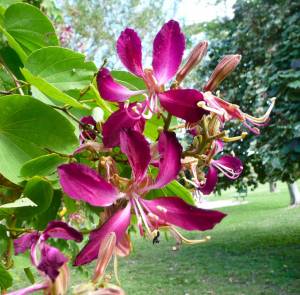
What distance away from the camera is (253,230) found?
1044cm

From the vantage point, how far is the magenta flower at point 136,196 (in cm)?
40

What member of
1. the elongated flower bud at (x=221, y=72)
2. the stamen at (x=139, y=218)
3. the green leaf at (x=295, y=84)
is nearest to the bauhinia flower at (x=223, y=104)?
the elongated flower bud at (x=221, y=72)

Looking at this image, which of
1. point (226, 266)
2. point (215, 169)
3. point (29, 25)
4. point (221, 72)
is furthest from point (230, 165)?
point (226, 266)

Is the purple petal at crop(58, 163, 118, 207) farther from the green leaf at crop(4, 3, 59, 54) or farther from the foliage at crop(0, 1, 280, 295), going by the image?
the green leaf at crop(4, 3, 59, 54)

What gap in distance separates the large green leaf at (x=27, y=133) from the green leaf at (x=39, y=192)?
20mm

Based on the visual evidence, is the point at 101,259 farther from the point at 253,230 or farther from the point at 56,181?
the point at 253,230

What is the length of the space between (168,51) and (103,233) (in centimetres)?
19

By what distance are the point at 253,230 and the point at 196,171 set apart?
1027 centimetres

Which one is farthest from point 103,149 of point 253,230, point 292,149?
point 253,230

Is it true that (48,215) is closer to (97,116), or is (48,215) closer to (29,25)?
(97,116)

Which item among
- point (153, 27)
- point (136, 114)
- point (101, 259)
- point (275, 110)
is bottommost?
point (101, 259)

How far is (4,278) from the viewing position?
0.55 meters

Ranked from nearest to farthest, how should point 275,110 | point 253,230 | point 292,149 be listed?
point 292,149
point 275,110
point 253,230

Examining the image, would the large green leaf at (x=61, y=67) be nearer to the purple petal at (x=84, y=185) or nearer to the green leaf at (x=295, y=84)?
the purple petal at (x=84, y=185)
